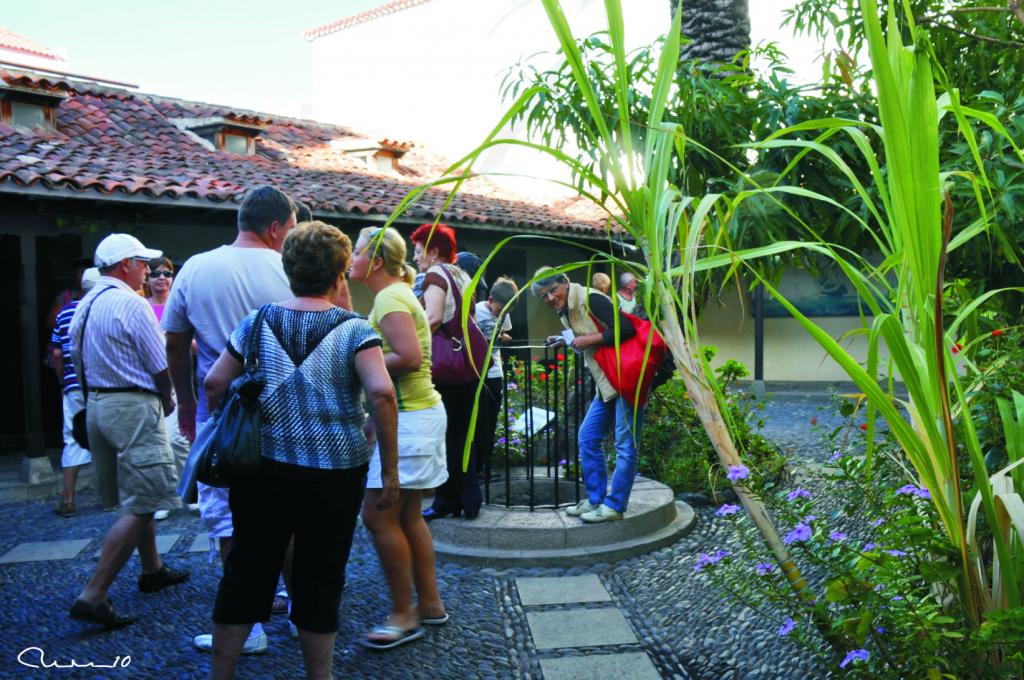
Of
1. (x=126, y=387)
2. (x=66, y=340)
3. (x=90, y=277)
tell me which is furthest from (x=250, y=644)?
(x=66, y=340)

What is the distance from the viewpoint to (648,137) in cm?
224

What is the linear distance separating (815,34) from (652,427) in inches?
117

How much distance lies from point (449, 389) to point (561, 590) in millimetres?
1214

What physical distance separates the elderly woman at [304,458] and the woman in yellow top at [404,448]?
1.96 feet

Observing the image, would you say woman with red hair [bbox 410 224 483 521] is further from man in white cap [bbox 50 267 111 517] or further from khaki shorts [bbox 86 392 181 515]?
man in white cap [bbox 50 267 111 517]

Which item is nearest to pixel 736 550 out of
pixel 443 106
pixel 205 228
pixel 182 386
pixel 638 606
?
pixel 638 606

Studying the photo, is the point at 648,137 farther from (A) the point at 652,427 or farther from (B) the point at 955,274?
(A) the point at 652,427

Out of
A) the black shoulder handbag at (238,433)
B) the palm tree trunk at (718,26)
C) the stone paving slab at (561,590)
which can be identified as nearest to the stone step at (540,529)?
the stone paving slab at (561,590)

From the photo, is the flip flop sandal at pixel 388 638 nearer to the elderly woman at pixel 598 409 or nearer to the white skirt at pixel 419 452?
the white skirt at pixel 419 452

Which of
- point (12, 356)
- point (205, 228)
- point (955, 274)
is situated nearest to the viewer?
point (955, 274)

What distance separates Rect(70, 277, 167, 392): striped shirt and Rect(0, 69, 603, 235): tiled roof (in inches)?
175

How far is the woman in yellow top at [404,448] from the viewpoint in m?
3.50

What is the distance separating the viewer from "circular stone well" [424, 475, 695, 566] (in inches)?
189

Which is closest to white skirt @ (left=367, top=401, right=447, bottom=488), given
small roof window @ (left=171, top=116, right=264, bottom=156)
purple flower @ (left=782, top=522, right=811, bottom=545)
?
purple flower @ (left=782, top=522, right=811, bottom=545)
